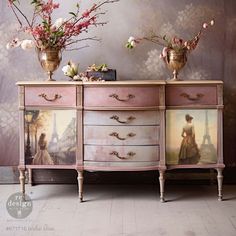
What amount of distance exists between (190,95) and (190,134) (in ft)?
0.87

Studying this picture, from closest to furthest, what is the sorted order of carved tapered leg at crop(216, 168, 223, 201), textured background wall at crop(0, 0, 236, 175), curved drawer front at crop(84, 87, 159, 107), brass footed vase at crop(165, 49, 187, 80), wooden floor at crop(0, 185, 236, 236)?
wooden floor at crop(0, 185, 236, 236), curved drawer front at crop(84, 87, 159, 107), carved tapered leg at crop(216, 168, 223, 201), brass footed vase at crop(165, 49, 187, 80), textured background wall at crop(0, 0, 236, 175)

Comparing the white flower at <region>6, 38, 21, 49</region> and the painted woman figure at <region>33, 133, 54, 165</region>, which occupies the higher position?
the white flower at <region>6, 38, 21, 49</region>

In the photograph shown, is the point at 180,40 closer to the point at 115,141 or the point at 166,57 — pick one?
the point at 166,57

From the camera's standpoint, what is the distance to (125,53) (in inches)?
127

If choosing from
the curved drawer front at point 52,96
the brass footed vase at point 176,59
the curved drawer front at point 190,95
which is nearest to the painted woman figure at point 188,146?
the curved drawer front at point 190,95

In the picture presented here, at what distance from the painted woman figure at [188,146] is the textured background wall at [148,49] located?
21.8 inches

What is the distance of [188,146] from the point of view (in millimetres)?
2809

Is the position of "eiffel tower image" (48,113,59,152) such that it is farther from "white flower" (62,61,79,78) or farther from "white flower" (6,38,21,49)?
"white flower" (6,38,21,49)

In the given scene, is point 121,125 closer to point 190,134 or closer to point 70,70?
point 190,134

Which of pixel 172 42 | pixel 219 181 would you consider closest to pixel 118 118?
pixel 172 42

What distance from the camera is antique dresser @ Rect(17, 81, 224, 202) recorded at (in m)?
2.75

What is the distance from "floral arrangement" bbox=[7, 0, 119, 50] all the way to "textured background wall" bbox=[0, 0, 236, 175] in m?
0.06

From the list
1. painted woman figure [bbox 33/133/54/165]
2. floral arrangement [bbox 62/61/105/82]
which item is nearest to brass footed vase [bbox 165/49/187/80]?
floral arrangement [bbox 62/61/105/82]

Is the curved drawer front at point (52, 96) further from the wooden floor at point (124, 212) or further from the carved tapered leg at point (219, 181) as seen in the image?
the carved tapered leg at point (219, 181)
